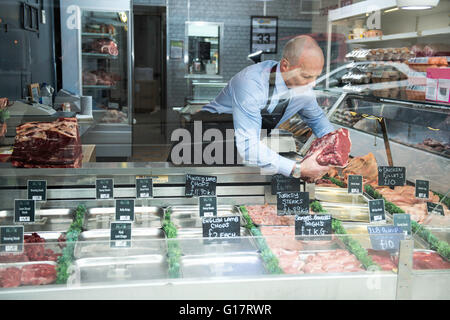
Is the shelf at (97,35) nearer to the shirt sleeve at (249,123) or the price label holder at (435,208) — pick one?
the shirt sleeve at (249,123)

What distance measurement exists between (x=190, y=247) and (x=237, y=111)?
171 cm

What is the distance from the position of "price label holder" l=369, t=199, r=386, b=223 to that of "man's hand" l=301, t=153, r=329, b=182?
529mm

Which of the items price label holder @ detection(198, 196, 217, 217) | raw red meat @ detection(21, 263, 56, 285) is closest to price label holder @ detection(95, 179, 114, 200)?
price label holder @ detection(198, 196, 217, 217)

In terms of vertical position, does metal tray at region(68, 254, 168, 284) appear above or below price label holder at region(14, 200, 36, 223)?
below

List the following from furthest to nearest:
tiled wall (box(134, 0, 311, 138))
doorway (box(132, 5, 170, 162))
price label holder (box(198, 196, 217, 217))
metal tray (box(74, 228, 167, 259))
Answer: doorway (box(132, 5, 170, 162))
tiled wall (box(134, 0, 311, 138))
price label holder (box(198, 196, 217, 217))
metal tray (box(74, 228, 167, 259))

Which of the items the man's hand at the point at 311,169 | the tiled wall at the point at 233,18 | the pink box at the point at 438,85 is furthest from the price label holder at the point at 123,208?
the tiled wall at the point at 233,18

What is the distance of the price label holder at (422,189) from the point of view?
130 inches

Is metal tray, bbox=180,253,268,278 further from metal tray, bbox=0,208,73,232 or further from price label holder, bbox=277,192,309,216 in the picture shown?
metal tray, bbox=0,208,73,232

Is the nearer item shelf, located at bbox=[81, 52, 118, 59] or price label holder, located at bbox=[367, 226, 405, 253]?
price label holder, located at bbox=[367, 226, 405, 253]

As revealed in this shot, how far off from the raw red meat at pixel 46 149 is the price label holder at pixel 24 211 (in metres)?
0.41

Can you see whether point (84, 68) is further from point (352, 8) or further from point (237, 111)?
point (352, 8)

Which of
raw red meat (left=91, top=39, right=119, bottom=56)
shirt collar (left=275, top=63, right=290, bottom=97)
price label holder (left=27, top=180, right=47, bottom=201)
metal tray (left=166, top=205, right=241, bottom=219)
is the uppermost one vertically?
raw red meat (left=91, top=39, right=119, bottom=56)

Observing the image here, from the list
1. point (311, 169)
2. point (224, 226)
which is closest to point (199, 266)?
point (224, 226)

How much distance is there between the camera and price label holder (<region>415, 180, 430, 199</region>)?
3.31 meters
